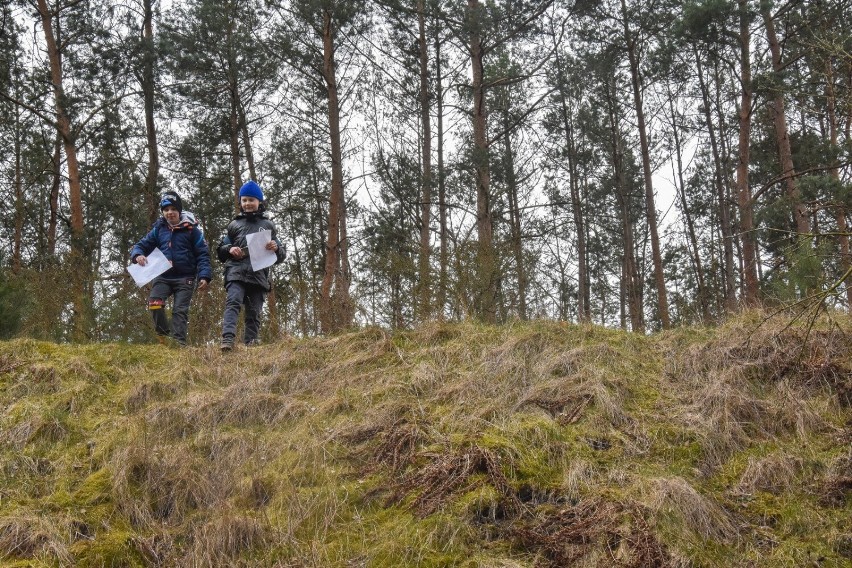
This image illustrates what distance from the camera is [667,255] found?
82.5ft

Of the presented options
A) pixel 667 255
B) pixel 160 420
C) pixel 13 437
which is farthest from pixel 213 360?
pixel 667 255

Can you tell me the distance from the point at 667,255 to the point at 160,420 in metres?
22.8

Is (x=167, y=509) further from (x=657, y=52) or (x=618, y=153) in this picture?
(x=618, y=153)

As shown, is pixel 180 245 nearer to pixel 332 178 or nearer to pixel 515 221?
pixel 332 178

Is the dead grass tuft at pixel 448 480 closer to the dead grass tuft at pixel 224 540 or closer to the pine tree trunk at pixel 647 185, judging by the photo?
the dead grass tuft at pixel 224 540

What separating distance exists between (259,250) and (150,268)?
1155 millimetres

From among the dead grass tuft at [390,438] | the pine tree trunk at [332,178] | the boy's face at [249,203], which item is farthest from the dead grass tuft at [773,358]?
the pine tree trunk at [332,178]

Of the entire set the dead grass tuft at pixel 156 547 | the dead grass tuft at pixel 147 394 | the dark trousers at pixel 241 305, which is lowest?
the dead grass tuft at pixel 156 547

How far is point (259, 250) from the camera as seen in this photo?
7.32m

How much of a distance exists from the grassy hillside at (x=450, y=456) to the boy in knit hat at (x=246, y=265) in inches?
48.3

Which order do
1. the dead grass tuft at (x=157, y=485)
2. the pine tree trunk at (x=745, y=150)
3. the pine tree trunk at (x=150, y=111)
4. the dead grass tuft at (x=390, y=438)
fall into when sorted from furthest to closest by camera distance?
the pine tree trunk at (x=150, y=111) < the pine tree trunk at (x=745, y=150) < the dead grass tuft at (x=390, y=438) < the dead grass tuft at (x=157, y=485)

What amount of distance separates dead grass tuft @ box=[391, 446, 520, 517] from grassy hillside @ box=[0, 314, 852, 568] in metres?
0.01

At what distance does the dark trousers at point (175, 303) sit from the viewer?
24.4ft

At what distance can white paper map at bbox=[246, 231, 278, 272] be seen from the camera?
7277 millimetres
